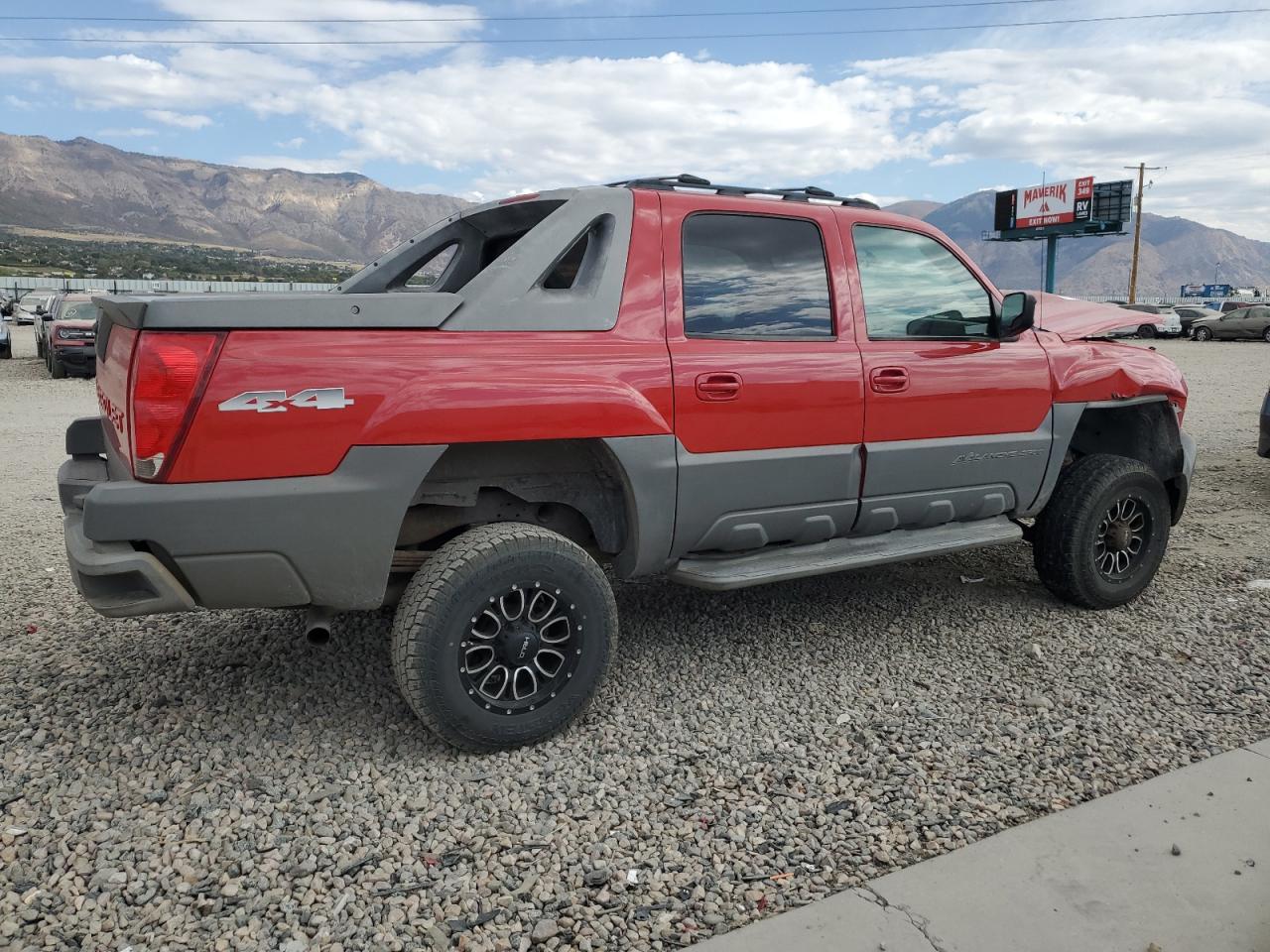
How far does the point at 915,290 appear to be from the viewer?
442 cm

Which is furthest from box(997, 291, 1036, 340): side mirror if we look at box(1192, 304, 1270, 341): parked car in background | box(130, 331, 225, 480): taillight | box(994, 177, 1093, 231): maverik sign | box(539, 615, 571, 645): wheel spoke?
box(994, 177, 1093, 231): maverik sign

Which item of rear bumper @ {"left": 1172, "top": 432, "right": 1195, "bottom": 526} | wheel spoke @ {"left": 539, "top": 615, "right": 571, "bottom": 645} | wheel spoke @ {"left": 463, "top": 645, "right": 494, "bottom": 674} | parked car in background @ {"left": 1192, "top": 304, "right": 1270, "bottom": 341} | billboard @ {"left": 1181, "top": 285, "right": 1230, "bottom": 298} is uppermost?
billboard @ {"left": 1181, "top": 285, "right": 1230, "bottom": 298}

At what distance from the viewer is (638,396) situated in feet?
11.6

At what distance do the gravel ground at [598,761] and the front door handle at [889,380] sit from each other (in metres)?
1.23

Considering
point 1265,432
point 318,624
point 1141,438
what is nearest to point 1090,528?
point 1141,438

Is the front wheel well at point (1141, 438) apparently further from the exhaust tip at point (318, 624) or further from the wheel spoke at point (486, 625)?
the exhaust tip at point (318, 624)

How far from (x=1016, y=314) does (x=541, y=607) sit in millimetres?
2664

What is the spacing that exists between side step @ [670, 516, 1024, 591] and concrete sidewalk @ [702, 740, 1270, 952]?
131 cm

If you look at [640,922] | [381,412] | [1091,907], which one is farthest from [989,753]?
[381,412]

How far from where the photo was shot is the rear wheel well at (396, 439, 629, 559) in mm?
3521

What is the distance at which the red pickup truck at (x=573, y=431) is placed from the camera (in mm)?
3010

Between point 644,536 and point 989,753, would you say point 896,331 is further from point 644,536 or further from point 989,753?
point 989,753

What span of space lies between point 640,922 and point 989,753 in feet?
5.14

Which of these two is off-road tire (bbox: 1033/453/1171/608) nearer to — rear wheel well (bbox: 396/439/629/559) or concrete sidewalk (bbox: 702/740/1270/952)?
concrete sidewalk (bbox: 702/740/1270/952)
